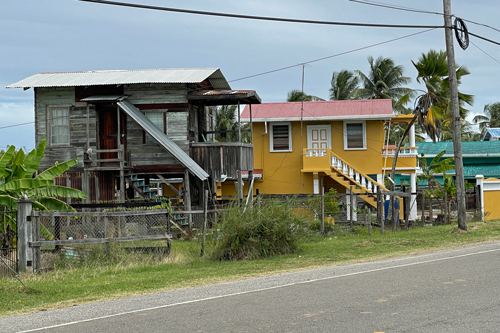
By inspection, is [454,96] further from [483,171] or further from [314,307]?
[483,171]

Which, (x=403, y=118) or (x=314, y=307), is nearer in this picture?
(x=314, y=307)

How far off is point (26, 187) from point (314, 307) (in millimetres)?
9988

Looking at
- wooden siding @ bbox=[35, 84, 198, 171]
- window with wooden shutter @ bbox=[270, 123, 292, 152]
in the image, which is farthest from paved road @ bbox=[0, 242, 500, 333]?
window with wooden shutter @ bbox=[270, 123, 292, 152]

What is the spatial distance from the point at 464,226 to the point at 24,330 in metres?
15.9

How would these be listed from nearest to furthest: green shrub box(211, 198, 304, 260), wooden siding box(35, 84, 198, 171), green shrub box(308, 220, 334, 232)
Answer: green shrub box(211, 198, 304, 260) → green shrub box(308, 220, 334, 232) → wooden siding box(35, 84, 198, 171)

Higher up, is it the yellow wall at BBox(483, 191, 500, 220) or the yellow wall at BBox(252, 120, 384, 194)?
the yellow wall at BBox(252, 120, 384, 194)

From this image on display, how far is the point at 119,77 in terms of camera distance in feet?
78.5

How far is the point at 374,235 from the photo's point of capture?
2059cm

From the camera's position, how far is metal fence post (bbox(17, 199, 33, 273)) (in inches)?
519

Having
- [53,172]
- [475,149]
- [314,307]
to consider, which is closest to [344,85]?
[475,149]

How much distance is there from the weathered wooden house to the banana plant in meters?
5.42

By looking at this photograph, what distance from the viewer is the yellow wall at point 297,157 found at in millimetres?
29406

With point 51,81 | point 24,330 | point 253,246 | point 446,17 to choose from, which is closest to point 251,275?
point 253,246

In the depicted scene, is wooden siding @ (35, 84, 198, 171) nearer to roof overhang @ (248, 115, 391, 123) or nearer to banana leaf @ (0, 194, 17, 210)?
roof overhang @ (248, 115, 391, 123)
